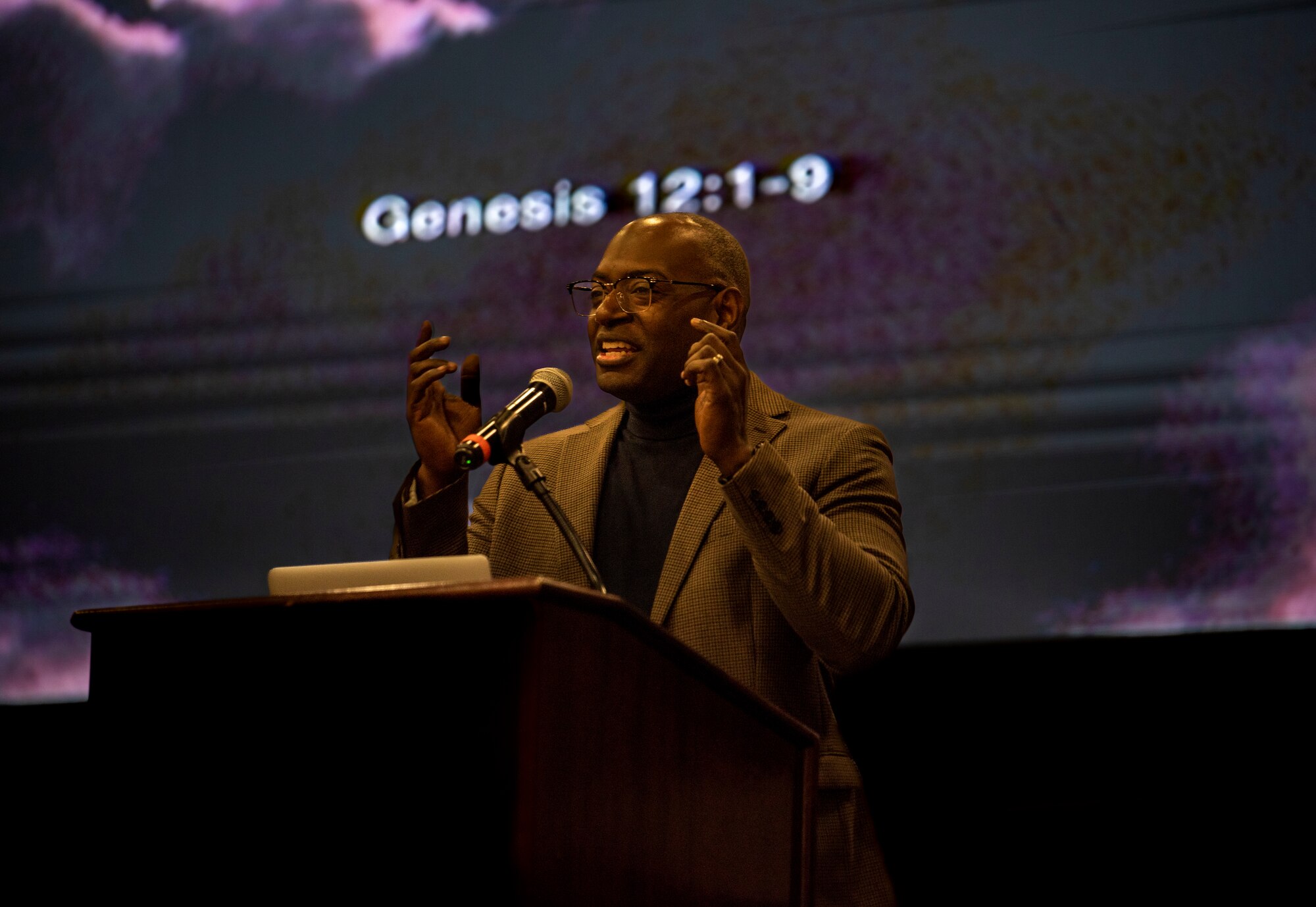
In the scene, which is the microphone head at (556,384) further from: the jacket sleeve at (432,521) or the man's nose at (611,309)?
the man's nose at (611,309)

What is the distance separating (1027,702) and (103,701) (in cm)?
220

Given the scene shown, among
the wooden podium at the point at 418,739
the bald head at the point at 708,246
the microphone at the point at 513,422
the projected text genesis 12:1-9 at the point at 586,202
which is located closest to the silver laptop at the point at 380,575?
the wooden podium at the point at 418,739

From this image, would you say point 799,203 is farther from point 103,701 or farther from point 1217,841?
point 103,701

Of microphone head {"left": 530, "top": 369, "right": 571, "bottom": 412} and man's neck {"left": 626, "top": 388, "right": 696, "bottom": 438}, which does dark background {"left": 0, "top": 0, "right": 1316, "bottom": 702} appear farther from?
microphone head {"left": 530, "top": 369, "right": 571, "bottom": 412}

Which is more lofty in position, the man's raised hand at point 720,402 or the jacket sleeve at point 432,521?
the man's raised hand at point 720,402

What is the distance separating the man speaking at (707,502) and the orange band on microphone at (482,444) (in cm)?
28

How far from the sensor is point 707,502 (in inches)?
79.3

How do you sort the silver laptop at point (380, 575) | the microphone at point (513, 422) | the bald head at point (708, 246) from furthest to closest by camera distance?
the bald head at point (708, 246), the microphone at point (513, 422), the silver laptop at point (380, 575)

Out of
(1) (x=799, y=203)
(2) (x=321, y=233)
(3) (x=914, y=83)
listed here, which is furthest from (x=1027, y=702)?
(2) (x=321, y=233)

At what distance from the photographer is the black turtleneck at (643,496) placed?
2.11 meters

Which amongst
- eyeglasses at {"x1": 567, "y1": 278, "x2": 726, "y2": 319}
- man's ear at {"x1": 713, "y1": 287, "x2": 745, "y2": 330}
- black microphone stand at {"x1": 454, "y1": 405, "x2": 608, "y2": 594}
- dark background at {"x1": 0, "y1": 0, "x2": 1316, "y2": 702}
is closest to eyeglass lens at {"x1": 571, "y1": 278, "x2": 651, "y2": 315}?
eyeglasses at {"x1": 567, "y1": 278, "x2": 726, "y2": 319}

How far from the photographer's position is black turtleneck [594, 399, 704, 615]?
6.91 feet

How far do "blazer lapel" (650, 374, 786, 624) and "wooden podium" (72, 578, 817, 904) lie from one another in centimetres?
59

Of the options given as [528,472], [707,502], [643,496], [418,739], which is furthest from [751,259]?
[418,739]
